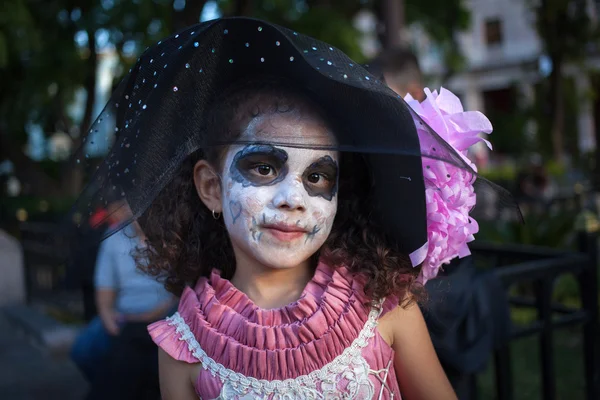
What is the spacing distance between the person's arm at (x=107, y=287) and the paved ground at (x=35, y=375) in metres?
1.64

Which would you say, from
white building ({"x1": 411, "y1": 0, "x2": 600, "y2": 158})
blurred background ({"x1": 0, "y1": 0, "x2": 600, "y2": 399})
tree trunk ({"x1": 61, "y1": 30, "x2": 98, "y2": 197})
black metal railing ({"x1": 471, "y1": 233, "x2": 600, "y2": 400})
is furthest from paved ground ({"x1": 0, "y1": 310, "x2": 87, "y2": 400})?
white building ({"x1": 411, "y1": 0, "x2": 600, "y2": 158})

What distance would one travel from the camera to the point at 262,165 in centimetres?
155

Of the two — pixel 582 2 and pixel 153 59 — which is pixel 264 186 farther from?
pixel 582 2

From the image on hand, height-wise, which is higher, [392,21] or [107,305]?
[392,21]

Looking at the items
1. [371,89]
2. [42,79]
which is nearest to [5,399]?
[371,89]

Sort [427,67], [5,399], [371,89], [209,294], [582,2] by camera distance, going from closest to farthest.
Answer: [371,89]
[209,294]
[5,399]
[582,2]
[427,67]

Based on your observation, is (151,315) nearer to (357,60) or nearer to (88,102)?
(357,60)

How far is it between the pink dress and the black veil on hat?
0.72ft

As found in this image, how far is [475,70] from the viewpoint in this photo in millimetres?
35188

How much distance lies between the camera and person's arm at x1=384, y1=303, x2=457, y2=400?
1630 mm

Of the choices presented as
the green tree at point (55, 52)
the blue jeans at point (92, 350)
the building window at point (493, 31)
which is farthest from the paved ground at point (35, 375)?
the building window at point (493, 31)

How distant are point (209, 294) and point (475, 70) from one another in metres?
35.8

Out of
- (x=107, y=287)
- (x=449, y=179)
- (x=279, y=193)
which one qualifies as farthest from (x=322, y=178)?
(x=107, y=287)

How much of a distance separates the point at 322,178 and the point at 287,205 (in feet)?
0.43
